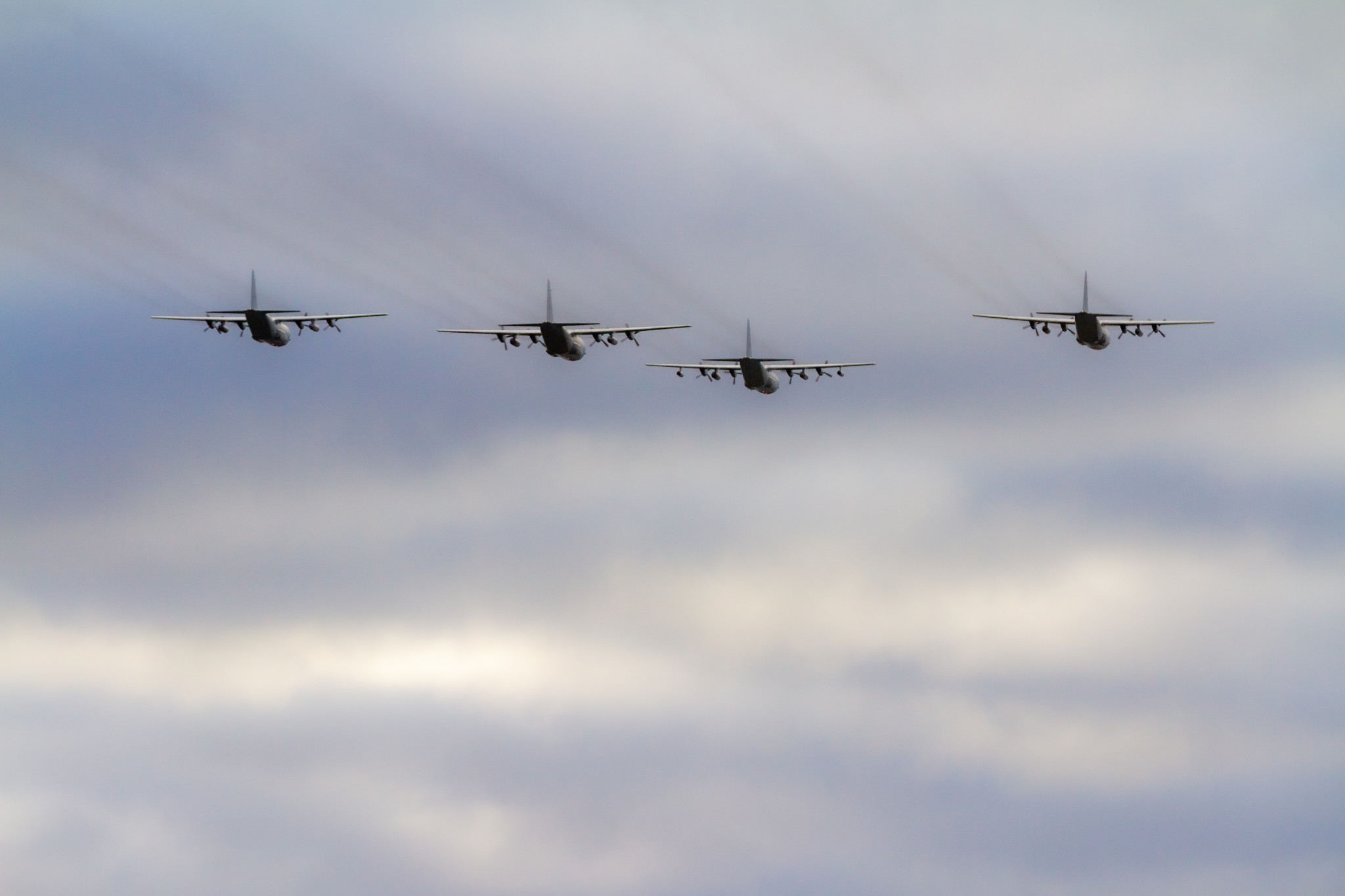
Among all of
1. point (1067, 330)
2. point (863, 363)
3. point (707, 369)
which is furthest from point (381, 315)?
point (1067, 330)

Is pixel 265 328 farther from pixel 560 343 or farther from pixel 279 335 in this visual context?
pixel 560 343

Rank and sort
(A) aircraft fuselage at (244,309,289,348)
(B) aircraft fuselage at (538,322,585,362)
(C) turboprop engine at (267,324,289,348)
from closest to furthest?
(B) aircraft fuselage at (538,322,585,362) < (A) aircraft fuselage at (244,309,289,348) < (C) turboprop engine at (267,324,289,348)

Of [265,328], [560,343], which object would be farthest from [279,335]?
[560,343]

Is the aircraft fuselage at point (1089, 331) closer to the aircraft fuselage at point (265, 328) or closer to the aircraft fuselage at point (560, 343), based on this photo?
the aircraft fuselage at point (560, 343)

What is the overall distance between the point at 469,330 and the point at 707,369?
14110 millimetres

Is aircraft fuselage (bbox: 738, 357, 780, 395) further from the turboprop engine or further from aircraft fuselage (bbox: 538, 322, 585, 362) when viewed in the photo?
the turboprop engine

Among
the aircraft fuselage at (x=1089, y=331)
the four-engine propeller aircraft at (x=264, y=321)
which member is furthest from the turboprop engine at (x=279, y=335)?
the aircraft fuselage at (x=1089, y=331)

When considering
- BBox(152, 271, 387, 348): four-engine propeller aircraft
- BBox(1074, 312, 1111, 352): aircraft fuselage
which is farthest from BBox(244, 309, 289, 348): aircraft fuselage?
BBox(1074, 312, 1111, 352): aircraft fuselage

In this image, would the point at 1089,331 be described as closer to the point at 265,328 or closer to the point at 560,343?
the point at 560,343

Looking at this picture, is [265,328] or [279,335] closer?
[265,328]

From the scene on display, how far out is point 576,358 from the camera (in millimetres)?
118750

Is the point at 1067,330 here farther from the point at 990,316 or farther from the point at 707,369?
the point at 707,369

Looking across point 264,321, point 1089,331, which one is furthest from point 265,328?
point 1089,331

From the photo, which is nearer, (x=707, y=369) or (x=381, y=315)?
(x=381, y=315)
